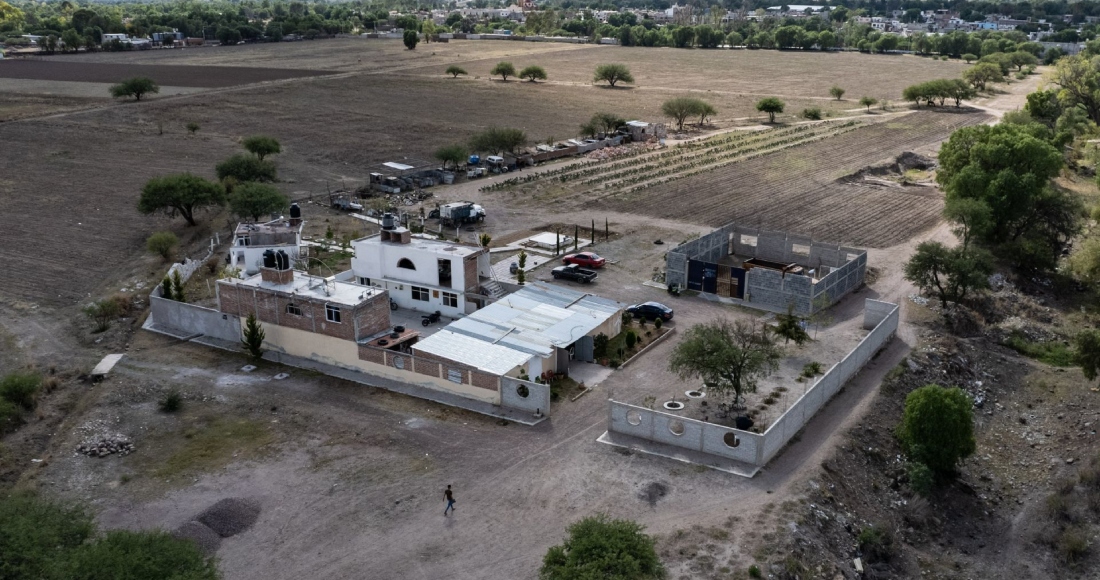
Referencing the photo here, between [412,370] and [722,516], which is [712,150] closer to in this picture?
[412,370]

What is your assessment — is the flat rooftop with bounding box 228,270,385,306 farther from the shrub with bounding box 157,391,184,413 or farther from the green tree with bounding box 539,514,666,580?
the green tree with bounding box 539,514,666,580

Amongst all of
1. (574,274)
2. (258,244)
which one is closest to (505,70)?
(574,274)

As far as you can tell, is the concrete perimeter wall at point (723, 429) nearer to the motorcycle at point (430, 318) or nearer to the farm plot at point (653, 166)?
the motorcycle at point (430, 318)

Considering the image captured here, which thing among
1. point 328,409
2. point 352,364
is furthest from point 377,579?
point 352,364

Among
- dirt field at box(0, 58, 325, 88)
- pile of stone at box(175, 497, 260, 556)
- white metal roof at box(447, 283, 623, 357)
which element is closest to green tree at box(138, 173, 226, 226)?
white metal roof at box(447, 283, 623, 357)

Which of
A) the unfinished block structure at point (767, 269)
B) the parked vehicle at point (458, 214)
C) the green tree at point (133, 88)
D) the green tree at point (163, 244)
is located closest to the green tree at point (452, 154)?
the parked vehicle at point (458, 214)

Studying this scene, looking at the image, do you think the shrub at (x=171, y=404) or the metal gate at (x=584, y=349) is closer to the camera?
the shrub at (x=171, y=404)
